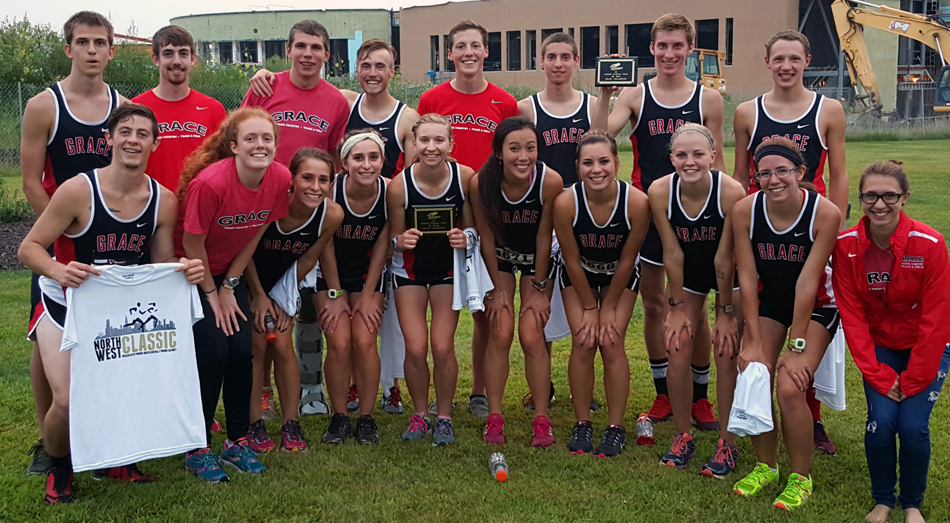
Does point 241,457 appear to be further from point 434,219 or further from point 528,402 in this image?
point 528,402

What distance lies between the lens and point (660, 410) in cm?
532

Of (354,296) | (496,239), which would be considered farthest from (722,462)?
(354,296)

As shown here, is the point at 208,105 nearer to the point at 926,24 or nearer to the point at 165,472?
the point at 165,472

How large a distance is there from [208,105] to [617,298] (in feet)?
8.90

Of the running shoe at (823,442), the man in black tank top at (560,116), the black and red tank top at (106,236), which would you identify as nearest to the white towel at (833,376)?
the running shoe at (823,442)

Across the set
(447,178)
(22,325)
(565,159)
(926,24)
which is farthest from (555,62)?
(926,24)

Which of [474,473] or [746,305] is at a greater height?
[746,305]

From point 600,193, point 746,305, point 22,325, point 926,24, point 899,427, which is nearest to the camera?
point 899,427

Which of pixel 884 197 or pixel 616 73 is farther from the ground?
pixel 616 73

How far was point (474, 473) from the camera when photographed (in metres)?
4.45

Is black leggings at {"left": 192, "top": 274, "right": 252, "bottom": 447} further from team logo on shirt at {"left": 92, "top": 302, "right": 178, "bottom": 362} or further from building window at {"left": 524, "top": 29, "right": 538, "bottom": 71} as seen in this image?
building window at {"left": 524, "top": 29, "right": 538, "bottom": 71}

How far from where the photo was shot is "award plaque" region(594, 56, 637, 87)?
529 cm

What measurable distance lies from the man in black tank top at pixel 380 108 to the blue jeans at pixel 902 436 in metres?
2.96

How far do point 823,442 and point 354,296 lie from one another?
2.84 meters
